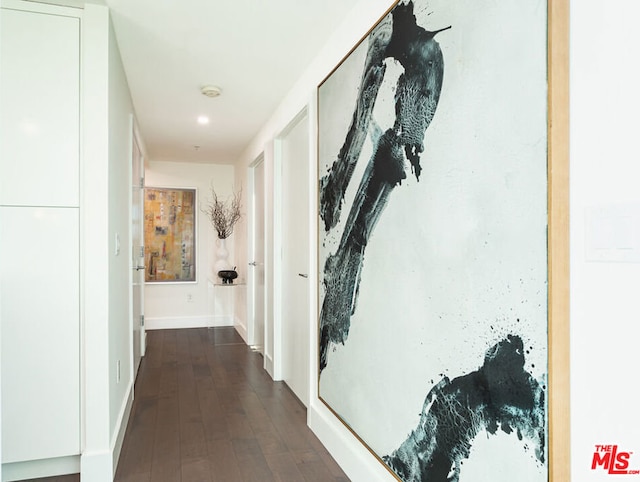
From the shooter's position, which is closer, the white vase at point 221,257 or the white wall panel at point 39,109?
the white wall panel at point 39,109

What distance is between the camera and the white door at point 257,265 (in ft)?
Answer: 15.8

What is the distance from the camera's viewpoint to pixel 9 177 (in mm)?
2215

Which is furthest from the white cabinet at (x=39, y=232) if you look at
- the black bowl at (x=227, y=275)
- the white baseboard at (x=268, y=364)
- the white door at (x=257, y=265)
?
the black bowl at (x=227, y=275)

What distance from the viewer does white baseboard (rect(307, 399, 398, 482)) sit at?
1987 mm

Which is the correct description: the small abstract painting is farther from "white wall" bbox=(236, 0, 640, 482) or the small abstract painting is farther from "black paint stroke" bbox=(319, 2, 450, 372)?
"white wall" bbox=(236, 0, 640, 482)

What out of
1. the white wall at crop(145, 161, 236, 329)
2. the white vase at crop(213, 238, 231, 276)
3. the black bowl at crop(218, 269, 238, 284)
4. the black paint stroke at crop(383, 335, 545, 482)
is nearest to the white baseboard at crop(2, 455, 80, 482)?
the black paint stroke at crop(383, 335, 545, 482)

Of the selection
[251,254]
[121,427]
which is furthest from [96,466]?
[251,254]

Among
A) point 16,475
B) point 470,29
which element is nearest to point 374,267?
point 470,29

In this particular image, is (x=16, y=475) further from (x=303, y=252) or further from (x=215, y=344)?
(x=215, y=344)
